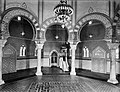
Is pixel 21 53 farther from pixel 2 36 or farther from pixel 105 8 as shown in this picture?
pixel 105 8

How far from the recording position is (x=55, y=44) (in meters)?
13.1

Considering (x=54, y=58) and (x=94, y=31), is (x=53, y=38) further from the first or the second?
(x=94, y=31)

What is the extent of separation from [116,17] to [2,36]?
26.9 feet

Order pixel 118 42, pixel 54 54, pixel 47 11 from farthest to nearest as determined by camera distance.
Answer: pixel 54 54
pixel 47 11
pixel 118 42

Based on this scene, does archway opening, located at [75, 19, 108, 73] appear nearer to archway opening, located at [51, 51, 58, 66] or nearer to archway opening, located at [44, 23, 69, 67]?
archway opening, located at [44, 23, 69, 67]

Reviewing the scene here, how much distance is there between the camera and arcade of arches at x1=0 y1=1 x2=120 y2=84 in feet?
23.3

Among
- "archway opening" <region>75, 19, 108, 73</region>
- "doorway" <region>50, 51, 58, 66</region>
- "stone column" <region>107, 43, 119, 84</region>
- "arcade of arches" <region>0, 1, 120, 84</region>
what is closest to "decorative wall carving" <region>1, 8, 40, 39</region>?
"arcade of arches" <region>0, 1, 120, 84</region>

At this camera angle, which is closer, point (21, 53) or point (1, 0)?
point (1, 0)

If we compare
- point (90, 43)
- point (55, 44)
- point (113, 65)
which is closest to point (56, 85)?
point (113, 65)

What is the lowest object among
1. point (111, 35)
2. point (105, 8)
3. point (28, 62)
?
point (28, 62)

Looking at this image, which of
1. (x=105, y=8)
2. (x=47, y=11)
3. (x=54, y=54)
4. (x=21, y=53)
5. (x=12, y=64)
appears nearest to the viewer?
(x=105, y=8)

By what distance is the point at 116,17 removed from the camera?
700cm

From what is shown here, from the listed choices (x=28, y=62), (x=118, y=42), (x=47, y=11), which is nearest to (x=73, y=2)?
(x=47, y=11)

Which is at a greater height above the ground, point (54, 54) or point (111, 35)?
point (111, 35)
